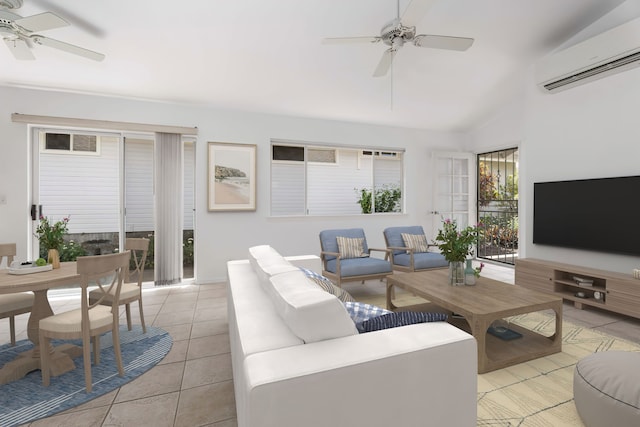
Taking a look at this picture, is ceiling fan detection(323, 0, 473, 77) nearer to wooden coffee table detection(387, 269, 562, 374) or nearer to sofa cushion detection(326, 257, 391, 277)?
wooden coffee table detection(387, 269, 562, 374)

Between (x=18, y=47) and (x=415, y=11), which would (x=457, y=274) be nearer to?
(x=415, y=11)

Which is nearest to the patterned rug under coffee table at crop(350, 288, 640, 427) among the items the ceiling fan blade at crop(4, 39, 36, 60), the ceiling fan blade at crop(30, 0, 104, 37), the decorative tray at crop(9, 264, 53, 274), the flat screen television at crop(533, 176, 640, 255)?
the flat screen television at crop(533, 176, 640, 255)

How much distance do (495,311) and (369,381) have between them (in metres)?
1.52

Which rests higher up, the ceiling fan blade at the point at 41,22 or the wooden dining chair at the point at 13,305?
the ceiling fan blade at the point at 41,22

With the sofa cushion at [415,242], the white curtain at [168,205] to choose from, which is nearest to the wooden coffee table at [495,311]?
the sofa cushion at [415,242]

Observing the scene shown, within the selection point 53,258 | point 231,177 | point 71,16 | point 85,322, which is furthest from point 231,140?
point 85,322

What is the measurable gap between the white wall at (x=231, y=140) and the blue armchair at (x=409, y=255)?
100cm

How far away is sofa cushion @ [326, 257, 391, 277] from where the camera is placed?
12.3 feet

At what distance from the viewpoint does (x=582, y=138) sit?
3938mm

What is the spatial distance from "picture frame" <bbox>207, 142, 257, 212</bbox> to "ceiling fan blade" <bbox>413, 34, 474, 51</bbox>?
292cm

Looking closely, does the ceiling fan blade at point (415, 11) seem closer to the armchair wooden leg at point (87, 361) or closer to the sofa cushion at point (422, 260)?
the sofa cushion at point (422, 260)

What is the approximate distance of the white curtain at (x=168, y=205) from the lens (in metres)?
4.37

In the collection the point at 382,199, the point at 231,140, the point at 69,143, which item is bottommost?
the point at 382,199

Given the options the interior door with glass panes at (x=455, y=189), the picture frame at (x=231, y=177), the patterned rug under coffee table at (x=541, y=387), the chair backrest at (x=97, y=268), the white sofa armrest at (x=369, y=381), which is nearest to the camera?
the white sofa armrest at (x=369, y=381)
